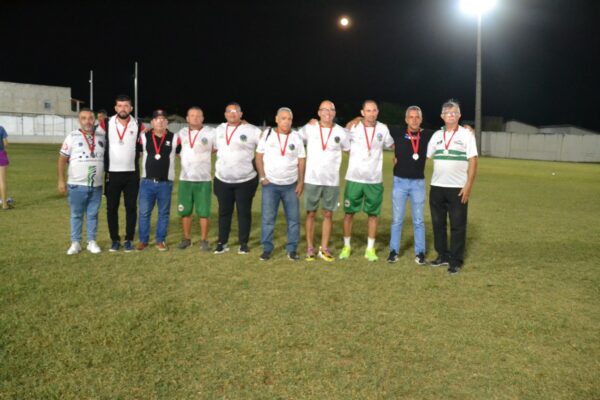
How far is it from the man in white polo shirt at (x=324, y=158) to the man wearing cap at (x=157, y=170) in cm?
180

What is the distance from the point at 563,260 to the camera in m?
6.96

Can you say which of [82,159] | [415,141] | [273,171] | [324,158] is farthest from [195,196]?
[415,141]

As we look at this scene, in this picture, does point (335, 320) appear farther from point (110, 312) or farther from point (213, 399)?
point (110, 312)

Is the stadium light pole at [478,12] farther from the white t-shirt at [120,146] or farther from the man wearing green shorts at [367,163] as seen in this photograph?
the white t-shirt at [120,146]

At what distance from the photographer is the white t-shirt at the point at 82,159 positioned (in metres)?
6.66

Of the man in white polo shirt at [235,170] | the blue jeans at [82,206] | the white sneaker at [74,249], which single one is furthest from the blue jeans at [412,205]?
the white sneaker at [74,249]

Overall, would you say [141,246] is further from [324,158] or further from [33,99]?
[33,99]

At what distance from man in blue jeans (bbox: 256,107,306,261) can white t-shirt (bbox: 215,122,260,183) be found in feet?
0.48

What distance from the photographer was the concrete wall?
58469 mm

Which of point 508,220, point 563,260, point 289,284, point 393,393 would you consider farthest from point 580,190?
point 393,393

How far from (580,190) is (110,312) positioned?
1523 centimetres

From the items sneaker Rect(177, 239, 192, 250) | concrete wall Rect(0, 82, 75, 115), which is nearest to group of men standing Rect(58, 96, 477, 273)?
sneaker Rect(177, 239, 192, 250)

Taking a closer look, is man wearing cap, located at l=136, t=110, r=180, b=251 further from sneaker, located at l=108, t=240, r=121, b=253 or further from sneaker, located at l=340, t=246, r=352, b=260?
sneaker, located at l=340, t=246, r=352, b=260

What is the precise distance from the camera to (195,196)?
709 cm
